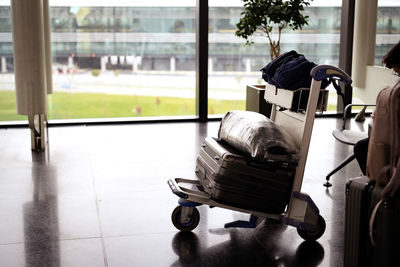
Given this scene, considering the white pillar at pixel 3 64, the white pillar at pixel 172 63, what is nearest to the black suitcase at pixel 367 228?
the white pillar at pixel 172 63

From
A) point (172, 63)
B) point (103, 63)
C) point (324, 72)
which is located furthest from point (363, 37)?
point (324, 72)

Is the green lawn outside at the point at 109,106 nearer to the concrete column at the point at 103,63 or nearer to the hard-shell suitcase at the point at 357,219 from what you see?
the concrete column at the point at 103,63

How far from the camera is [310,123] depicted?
3213 mm

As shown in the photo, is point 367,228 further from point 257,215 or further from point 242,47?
point 242,47

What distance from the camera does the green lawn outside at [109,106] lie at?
7617mm

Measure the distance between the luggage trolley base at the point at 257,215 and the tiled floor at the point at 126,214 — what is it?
68mm

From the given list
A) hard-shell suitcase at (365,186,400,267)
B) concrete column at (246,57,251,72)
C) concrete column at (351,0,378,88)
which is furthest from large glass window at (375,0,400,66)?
hard-shell suitcase at (365,186,400,267)

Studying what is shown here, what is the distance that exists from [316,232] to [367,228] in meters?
0.96

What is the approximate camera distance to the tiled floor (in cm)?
316

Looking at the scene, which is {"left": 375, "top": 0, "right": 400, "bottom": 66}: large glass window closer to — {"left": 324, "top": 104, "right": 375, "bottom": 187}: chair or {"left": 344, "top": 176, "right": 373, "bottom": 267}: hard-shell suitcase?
{"left": 324, "top": 104, "right": 375, "bottom": 187}: chair

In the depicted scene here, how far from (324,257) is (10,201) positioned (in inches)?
90.9

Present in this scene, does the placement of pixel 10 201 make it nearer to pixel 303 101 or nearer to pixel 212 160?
pixel 212 160

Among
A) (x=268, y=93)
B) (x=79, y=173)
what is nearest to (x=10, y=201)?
(x=79, y=173)

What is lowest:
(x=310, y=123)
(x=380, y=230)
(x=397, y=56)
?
(x=380, y=230)
